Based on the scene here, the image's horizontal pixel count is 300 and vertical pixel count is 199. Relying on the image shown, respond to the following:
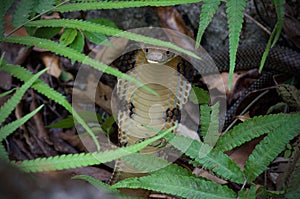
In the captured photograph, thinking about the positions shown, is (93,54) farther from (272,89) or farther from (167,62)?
(272,89)

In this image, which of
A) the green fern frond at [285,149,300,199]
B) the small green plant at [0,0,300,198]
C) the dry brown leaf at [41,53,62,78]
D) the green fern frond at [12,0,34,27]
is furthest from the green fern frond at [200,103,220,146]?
the dry brown leaf at [41,53,62,78]

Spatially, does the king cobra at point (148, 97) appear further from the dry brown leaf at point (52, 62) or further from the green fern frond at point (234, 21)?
the dry brown leaf at point (52, 62)

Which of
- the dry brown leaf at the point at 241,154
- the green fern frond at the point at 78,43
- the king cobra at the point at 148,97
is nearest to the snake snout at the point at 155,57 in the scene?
the king cobra at the point at 148,97

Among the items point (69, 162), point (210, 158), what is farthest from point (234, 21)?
point (69, 162)

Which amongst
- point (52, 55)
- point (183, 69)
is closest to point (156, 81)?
point (183, 69)

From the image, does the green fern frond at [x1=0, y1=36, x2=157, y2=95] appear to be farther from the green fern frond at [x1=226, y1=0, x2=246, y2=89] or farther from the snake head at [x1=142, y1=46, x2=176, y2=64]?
the snake head at [x1=142, y1=46, x2=176, y2=64]

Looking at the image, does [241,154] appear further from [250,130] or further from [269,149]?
[269,149]

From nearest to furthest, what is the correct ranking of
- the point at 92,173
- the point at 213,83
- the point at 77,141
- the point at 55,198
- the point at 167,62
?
1. the point at 55,198
2. the point at 167,62
3. the point at 92,173
4. the point at 77,141
5. the point at 213,83
